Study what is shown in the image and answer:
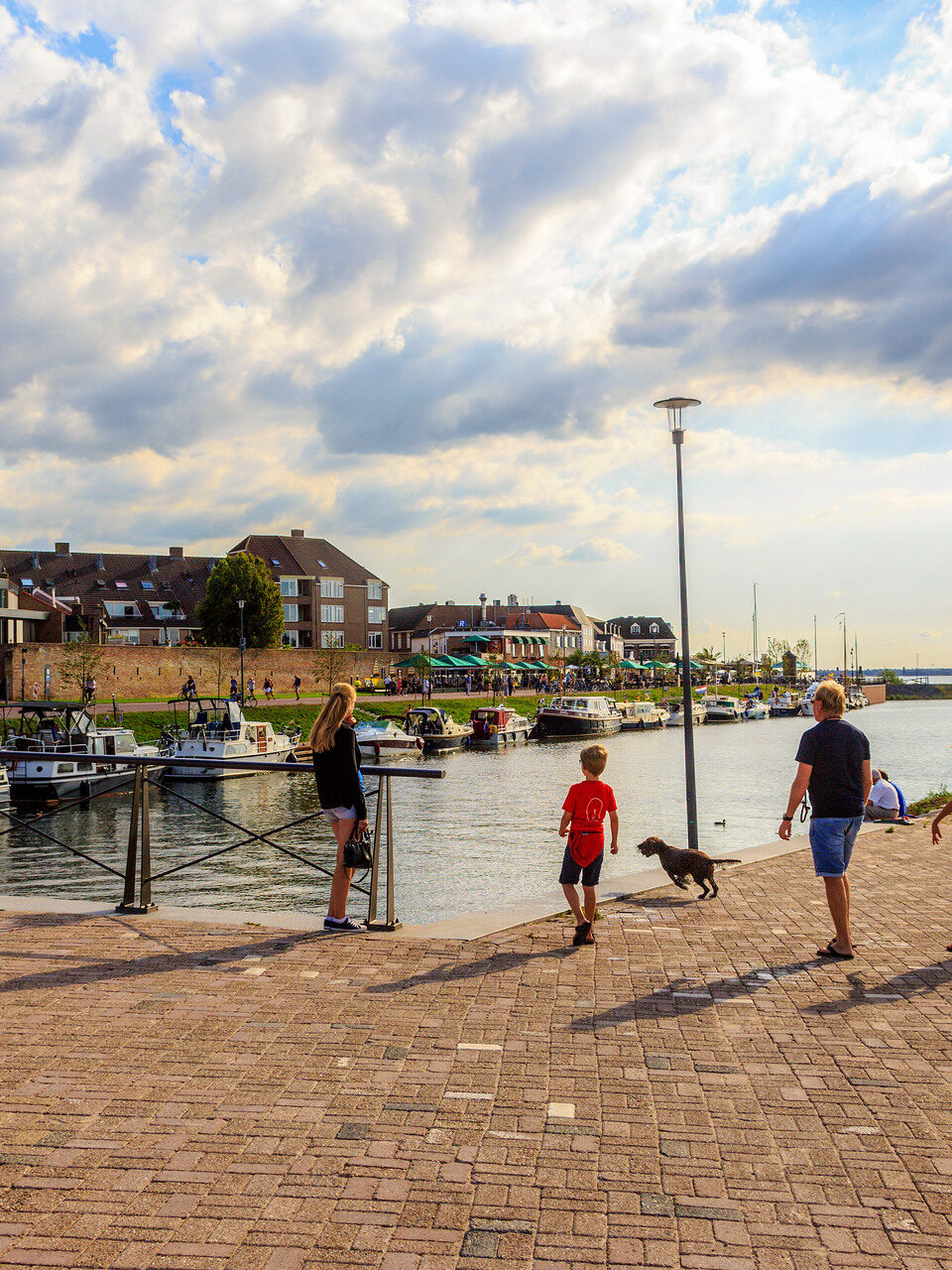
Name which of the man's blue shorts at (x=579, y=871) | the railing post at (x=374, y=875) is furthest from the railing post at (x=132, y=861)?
the man's blue shorts at (x=579, y=871)

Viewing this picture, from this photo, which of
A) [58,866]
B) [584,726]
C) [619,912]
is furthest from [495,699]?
[619,912]

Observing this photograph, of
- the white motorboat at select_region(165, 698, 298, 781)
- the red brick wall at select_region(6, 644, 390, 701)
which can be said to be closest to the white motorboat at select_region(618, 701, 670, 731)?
the red brick wall at select_region(6, 644, 390, 701)

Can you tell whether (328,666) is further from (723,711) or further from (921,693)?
(921,693)

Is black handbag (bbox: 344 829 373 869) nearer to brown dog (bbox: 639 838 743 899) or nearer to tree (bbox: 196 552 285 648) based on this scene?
brown dog (bbox: 639 838 743 899)

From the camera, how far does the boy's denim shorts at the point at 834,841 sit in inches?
276

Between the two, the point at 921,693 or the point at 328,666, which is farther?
the point at 921,693

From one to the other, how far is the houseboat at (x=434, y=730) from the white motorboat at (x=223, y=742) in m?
10.2

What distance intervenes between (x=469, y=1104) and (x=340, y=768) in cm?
328

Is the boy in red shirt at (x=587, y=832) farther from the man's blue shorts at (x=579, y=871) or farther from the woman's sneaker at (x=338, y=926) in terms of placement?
the woman's sneaker at (x=338, y=926)

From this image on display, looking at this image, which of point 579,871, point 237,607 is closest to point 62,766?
point 579,871

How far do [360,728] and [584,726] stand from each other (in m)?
21.0

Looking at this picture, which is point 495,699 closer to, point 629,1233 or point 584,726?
point 584,726

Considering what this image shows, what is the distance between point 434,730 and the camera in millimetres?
55375

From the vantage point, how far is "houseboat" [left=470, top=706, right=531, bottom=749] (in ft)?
186
